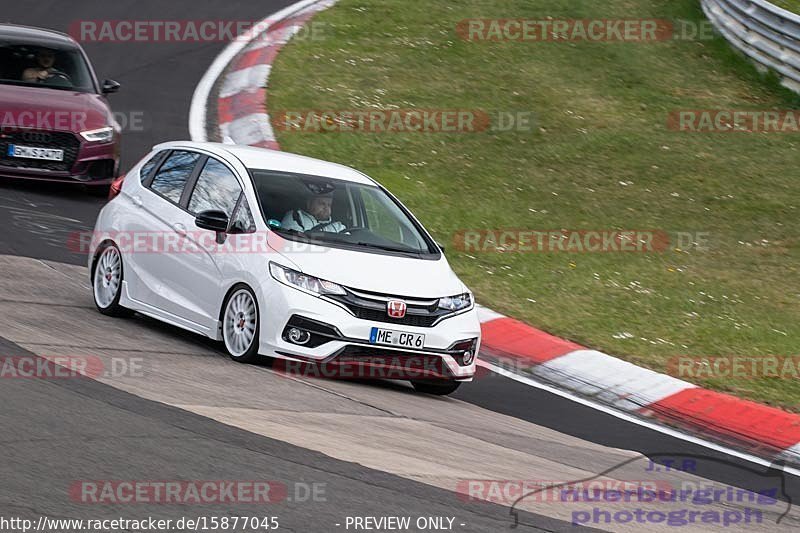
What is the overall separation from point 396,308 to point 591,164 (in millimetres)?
8464

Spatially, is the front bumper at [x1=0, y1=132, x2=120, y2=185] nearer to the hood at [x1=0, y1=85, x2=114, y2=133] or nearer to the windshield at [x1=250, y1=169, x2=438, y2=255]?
the hood at [x1=0, y1=85, x2=114, y2=133]

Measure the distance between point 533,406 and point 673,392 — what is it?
4.57 feet

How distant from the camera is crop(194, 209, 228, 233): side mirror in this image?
9562 mm

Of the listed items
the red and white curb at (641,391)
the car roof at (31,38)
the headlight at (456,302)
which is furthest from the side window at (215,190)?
the car roof at (31,38)

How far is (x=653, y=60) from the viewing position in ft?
70.5

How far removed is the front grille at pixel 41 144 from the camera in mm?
14406

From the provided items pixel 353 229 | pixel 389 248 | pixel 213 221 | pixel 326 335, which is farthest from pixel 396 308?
pixel 213 221

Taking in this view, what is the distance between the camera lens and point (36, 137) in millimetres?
14469

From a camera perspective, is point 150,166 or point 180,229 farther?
point 150,166

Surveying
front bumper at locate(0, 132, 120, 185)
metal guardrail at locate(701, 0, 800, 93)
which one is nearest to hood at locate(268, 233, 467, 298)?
front bumper at locate(0, 132, 120, 185)

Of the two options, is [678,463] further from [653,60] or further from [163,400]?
[653,60]

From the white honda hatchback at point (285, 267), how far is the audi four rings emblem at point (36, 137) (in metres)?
3.91

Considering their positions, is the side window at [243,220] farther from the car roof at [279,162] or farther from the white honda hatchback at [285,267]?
the car roof at [279,162]

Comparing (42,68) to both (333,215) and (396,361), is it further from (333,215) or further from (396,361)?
(396,361)
